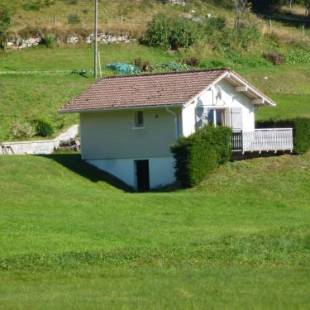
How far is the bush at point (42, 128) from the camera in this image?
5609 centimetres

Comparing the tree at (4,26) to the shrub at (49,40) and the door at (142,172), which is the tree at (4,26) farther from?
the door at (142,172)

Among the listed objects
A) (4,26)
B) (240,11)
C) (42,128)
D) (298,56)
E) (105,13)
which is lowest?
(42,128)

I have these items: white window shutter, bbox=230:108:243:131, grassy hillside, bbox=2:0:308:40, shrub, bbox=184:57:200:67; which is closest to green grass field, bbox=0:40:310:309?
white window shutter, bbox=230:108:243:131

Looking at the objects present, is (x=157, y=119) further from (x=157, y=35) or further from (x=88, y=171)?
(x=157, y=35)

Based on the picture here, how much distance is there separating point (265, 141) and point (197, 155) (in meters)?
4.46

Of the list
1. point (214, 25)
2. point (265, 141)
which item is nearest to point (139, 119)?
point (265, 141)

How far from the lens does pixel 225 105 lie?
49344mm

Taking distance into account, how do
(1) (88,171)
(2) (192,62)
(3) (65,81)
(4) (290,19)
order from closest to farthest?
1. (1) (88,171)
2. (3) (65,81)
3. (2) (192,62)
4. (4) (290,19)

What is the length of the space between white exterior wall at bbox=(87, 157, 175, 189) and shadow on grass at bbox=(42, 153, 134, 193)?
28 cm

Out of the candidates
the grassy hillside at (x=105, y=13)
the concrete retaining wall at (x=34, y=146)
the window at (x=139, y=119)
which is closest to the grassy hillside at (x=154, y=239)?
the window at (x=139, y=119)

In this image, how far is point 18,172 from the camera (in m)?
43.5

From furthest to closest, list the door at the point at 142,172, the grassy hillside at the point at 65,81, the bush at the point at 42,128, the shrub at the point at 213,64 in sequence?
1. the shrub at the point at 213,64
2. the grassy hillside at the point at 65,81
3. the bush at the point at 42,128
4. the door at the point at 142,172

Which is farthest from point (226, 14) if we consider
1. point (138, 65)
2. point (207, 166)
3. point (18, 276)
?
point (18, 276)

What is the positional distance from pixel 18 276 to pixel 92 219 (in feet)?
35.2
